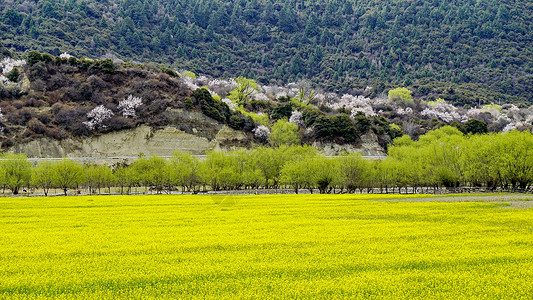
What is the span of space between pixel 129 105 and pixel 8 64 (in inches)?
1594

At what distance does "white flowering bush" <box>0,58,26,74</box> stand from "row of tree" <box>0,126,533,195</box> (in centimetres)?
4116

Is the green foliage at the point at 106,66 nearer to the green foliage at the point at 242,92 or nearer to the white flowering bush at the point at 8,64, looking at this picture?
the white flowering bush at the point at 8,64

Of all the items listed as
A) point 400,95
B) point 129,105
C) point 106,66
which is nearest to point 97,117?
point 129,105

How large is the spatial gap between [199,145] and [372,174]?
41100 millimetres

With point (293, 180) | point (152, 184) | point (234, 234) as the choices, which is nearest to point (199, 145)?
point (152, 184)

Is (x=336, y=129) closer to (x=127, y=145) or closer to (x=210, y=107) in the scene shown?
(x=210, y=107)

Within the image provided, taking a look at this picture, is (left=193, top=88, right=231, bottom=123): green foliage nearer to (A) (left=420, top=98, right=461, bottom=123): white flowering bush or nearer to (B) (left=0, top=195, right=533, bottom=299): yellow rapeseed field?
(B) (left=0, top=195, right=533, bottom=299): yellow rapeseed field

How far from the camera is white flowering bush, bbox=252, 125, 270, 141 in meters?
104

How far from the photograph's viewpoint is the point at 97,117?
88250 mm

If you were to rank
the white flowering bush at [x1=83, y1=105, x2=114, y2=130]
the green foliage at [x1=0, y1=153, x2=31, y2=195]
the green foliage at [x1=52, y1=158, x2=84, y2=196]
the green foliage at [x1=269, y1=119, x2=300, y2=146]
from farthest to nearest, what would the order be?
1. the green foliage at [x1=269, y1=119, x2=300, y2=146]
2. the white flowering bush at [x1=83, y1=105, x2=114, y2=130]
3. the green foliage at [x1=52, y1=158, x2=84, y2=196]
4. the green foliage at [x1=0, y1=153, x2=31, y2=195]

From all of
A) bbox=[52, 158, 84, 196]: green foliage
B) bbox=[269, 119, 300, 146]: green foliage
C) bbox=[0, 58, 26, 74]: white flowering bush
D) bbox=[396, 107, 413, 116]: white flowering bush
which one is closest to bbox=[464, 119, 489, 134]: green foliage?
bbox=[396, 107, 413, 116]: white flowering bush

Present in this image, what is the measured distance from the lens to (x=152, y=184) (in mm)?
77125

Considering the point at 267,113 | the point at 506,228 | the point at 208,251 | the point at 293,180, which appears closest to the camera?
the point at 208,251

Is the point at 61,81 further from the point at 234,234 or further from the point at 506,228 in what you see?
the point at 506,228
